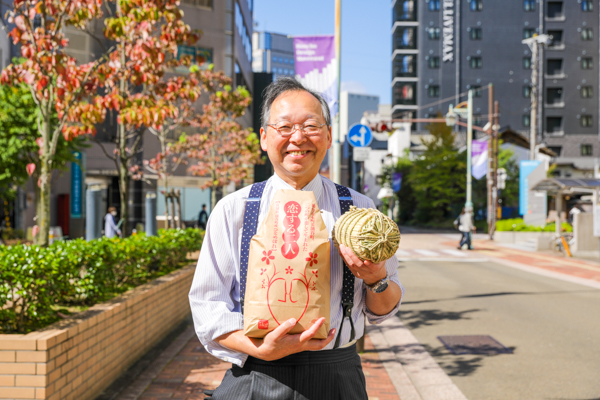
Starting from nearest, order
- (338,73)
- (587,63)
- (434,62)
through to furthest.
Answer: (338,73) < (587,63) < (434,62)

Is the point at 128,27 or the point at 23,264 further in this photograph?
the point at 128,27

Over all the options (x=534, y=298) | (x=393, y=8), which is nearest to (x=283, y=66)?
(x=393, y=8)

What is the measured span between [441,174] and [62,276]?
45.2 m

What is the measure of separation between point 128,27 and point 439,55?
197ft

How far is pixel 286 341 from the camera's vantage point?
66.3 inches

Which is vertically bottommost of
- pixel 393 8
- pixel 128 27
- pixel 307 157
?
pixel 307 157

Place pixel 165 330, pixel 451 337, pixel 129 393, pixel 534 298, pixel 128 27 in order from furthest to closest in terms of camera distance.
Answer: pixel 534 298, pixel 451 337, pixel 165 330, pixel 128 27, pixel 129 393

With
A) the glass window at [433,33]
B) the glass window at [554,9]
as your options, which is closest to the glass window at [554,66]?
the glass window at [554,9]

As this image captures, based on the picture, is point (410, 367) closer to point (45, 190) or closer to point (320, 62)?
point (45, 190)

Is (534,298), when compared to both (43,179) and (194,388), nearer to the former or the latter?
(194,388)

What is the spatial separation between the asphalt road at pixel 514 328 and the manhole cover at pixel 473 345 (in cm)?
14

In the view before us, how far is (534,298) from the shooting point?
11.0 m

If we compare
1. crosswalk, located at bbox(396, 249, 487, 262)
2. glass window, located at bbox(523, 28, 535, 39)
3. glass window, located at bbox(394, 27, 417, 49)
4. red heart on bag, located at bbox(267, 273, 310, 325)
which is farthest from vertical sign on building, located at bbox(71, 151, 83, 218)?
glass window, located at bbox(523, 28, 535, 39)

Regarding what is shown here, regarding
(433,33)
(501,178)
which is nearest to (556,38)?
(433,33)
